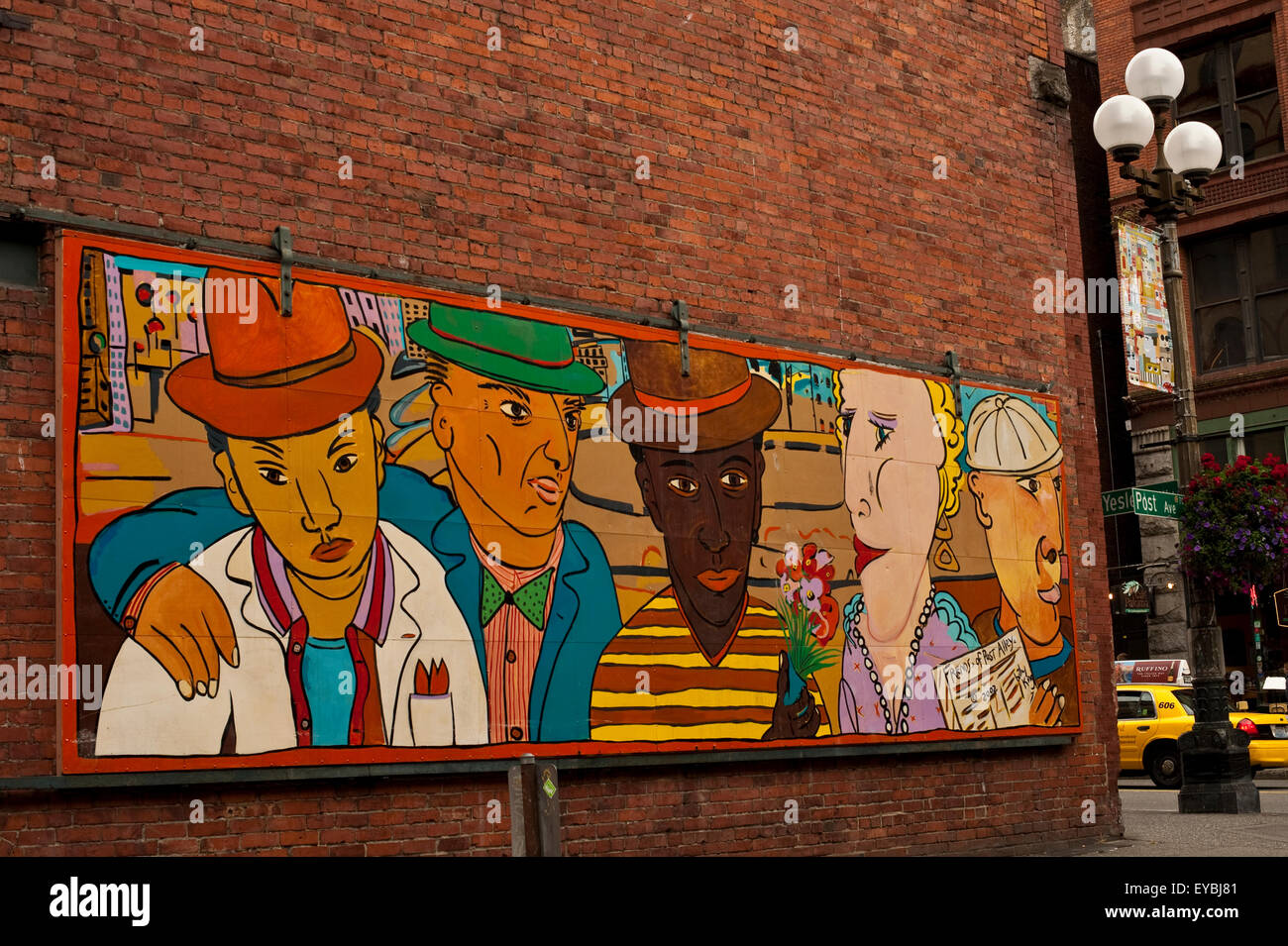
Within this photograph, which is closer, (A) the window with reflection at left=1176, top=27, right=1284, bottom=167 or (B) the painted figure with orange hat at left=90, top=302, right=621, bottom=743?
(B) the painted figure with orange hat at left=90, top=302, right=621, bottom=743

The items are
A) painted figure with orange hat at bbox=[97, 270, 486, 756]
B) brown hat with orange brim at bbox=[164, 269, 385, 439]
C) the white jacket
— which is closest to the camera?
the white jacket

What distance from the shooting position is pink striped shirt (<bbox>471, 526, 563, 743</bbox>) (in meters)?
9.28

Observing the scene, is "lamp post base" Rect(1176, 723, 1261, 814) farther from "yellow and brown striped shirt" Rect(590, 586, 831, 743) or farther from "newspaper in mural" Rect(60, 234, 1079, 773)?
"yellow and brown striped shirt" Rect(590, 586, 831, 743)

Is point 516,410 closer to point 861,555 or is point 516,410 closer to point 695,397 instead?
point 695,397

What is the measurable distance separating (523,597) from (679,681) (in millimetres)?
1397

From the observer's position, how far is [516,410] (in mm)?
9711

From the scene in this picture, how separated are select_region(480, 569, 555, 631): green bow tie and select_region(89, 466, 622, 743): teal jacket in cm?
5

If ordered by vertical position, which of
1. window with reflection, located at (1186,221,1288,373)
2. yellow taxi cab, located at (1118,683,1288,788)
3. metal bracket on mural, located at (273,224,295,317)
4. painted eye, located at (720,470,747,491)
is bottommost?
yellow taxi cab, located at (1118,683,1288,788)

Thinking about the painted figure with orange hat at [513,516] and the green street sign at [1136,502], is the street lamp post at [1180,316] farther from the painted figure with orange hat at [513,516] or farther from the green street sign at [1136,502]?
the painted figure with orange hat at [513,516]

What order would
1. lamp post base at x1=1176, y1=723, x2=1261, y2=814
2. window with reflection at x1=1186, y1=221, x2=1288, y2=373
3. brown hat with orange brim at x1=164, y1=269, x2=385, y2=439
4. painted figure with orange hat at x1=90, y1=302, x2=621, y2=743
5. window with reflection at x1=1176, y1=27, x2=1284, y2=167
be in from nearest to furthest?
brown hat with orange brim at x1=164, y1=269, x2=385, y2=439, painted figure with orange hat at x1=90, y1=302, x2=621, y2=743, lamp post base at x1=1176, y1=723, x2=1261, y2=814, window with reflection at x1=1186, y1=221, x2=1288, y2=373, window with reflection at x1=1176, y1=27, x2=1284, y2=167

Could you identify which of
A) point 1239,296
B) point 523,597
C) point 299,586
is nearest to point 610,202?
point 523,597

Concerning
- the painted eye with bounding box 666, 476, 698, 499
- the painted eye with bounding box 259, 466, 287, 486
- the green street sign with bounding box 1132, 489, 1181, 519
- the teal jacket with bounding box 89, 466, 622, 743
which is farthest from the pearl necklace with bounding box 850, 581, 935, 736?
the painted eye with bounding box 259, 466, 287, 486

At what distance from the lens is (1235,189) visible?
3347 centimetres

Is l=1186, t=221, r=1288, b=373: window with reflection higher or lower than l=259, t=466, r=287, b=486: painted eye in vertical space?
higher
